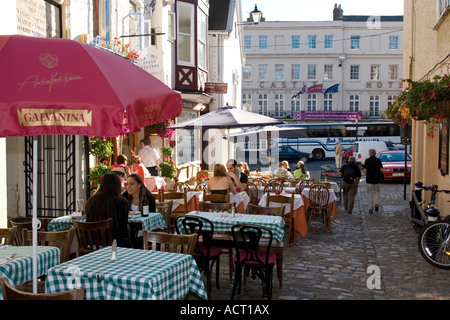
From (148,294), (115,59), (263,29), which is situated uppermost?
(263,29)

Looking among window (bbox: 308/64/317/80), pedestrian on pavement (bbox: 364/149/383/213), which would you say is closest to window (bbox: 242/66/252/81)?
window (bbox: 308/64/317/80)

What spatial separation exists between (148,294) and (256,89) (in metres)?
53.8

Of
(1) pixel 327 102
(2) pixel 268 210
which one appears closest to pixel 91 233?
(2) pixel 268 210

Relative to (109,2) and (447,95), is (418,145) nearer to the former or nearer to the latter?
(447,95)

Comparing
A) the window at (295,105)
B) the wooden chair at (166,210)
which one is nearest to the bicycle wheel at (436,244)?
the wooden chair at (166,210)

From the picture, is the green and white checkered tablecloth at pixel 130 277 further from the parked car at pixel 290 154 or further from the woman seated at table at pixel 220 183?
the parked car at pixel 290 154

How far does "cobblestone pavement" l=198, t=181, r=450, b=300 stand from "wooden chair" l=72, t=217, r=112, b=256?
1701 mm

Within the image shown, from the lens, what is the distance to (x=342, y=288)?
6.77m

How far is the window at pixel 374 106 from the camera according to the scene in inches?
2159

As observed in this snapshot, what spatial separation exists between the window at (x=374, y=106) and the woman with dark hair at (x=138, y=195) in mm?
51022

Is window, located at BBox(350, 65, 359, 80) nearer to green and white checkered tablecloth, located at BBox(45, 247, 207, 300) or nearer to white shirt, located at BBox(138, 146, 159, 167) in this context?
white shirt, located at BBox(138, 146, 159, 167)

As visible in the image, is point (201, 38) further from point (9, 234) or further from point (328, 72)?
point (328, 72)

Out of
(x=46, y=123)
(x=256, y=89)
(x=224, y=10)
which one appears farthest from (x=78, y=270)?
(x=256, y=89)

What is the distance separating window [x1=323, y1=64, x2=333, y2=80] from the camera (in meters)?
55.3
